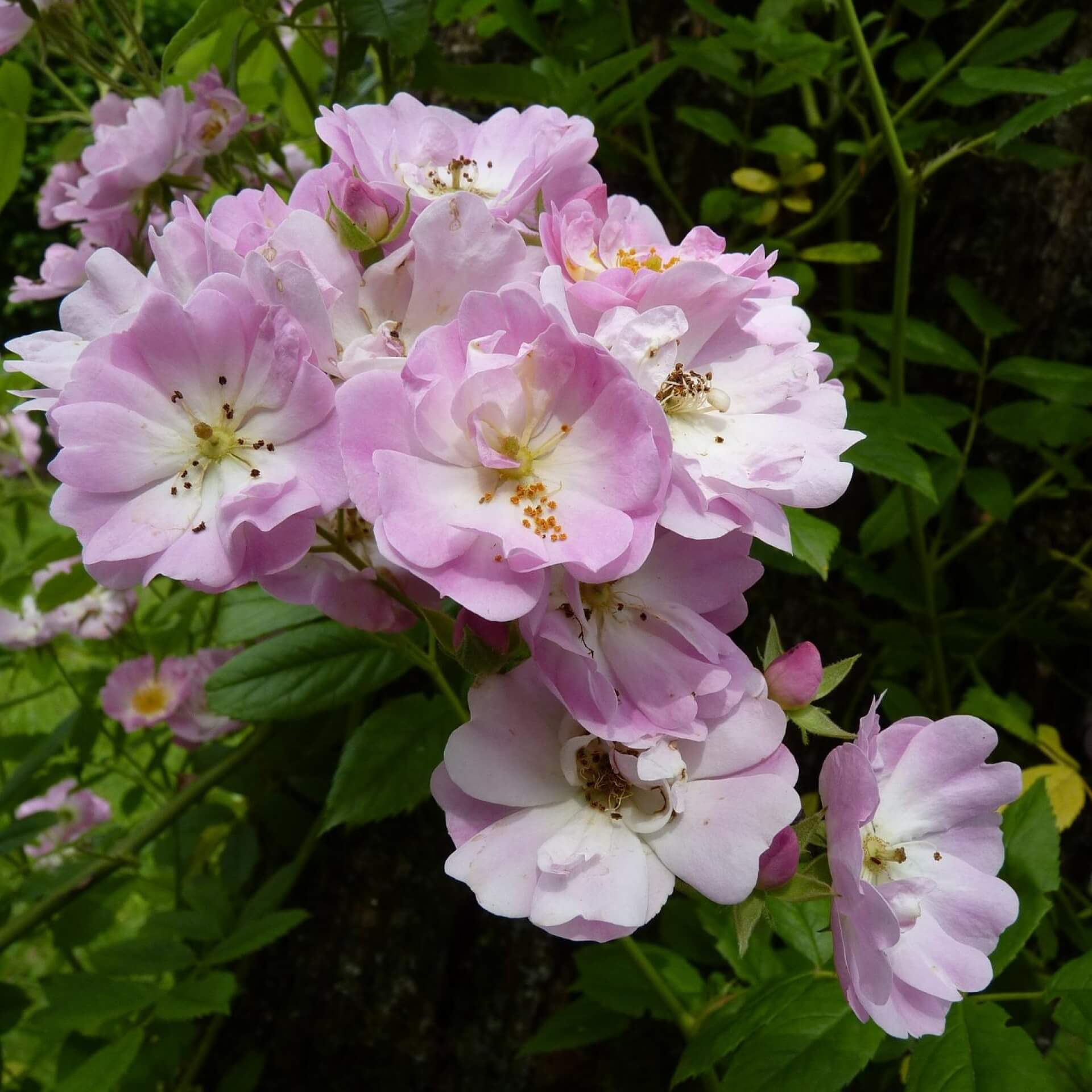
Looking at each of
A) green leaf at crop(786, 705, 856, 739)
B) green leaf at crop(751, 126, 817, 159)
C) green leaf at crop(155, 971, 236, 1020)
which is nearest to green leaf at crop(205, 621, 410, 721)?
green leaf at crop(155, 971, 236, 1020)

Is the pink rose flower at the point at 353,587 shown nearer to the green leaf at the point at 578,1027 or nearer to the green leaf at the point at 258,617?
the green leaf at the point at 258,617

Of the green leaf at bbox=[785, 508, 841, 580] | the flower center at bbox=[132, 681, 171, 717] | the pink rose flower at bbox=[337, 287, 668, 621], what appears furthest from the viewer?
the flower center at bbox=[132, 681, 171, 717]

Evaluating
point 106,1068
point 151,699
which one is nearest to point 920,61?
point 151,699

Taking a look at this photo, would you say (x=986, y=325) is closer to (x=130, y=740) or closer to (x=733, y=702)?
(x=733, y=702)

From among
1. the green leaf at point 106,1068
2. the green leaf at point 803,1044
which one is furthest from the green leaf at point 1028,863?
the green leaf at point 106,1068

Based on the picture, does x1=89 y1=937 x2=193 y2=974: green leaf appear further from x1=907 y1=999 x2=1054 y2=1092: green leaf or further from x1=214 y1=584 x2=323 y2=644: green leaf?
x1=907 y1=999 x2=1054 y2=1092: green leaf

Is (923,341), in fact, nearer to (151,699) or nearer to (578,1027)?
(578,1027)
